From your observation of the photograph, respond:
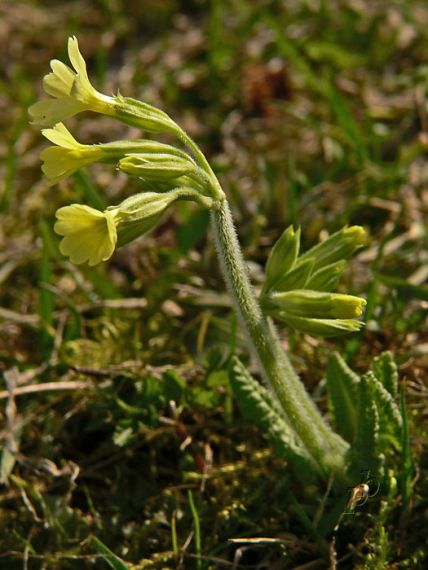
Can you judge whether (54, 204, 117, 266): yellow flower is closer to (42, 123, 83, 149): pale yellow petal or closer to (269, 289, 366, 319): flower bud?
(42, 123, 83, 149): pale yellow petal

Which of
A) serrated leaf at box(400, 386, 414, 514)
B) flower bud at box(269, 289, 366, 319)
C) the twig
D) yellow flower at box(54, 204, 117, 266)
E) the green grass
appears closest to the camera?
yellow flower at box(54, 204, 117, 266)

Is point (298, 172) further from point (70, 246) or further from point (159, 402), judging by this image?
point (70, 246)

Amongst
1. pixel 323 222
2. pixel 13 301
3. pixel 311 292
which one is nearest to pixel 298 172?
pixel 323 222

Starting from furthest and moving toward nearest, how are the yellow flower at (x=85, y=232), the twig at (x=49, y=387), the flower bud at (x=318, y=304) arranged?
the twig at (x=49, y=387)
the flower bud at (x=318, y=304)
the yellow flower at (x=85, y=232)

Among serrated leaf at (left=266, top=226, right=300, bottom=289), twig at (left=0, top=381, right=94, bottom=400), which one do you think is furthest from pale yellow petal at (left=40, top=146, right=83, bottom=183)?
twig at (left=0, top=381, right=94, bottom=400)

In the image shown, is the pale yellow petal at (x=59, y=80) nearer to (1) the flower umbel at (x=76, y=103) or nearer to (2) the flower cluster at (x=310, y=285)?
(1) the flower umbel at (x=76, y=103)

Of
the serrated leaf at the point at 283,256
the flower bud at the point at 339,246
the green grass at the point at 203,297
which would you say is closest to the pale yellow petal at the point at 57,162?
the serrated leaf at the point at 283,256
